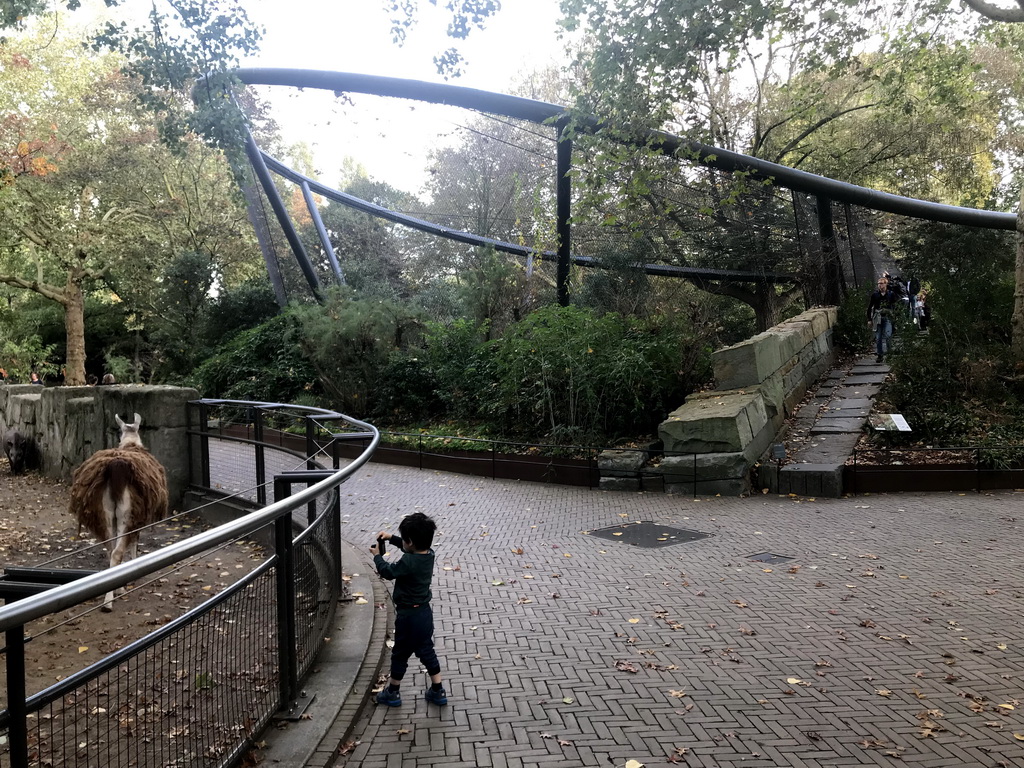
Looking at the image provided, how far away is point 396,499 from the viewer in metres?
10.8

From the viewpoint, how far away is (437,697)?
4.04 metres

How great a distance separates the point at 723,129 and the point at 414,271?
18977 mm

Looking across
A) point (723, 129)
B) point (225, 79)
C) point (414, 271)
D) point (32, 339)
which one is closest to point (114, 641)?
point (225, 79)

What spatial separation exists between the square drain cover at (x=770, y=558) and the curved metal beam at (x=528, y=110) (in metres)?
10.4

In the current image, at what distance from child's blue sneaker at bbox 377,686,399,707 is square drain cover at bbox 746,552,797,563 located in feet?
13.8

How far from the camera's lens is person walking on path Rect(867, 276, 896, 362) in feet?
50.1

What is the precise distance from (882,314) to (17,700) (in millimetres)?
16110

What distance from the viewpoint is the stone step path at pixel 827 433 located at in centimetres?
1000

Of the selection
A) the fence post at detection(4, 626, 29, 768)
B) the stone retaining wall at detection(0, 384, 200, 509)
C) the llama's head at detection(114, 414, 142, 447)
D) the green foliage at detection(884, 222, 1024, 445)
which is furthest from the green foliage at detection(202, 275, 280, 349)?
the fence post at detection(4, 626, 29, 768)

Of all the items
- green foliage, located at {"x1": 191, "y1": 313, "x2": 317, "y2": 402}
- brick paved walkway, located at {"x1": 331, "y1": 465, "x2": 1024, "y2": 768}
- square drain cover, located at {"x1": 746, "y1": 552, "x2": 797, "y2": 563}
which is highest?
green foliage, located at {"x1": 191, "y1": 313, "x2": 317, "y2": 402}

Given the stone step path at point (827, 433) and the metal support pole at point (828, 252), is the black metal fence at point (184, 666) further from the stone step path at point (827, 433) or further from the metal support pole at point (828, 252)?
the metal support pole at point (828, 252)

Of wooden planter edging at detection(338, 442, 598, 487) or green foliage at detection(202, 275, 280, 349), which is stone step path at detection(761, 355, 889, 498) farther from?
green foliage at detection(202, 275, 280, 349)

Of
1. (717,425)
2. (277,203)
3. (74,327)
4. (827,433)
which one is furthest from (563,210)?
(74,327)

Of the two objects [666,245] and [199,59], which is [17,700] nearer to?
[199,59]
